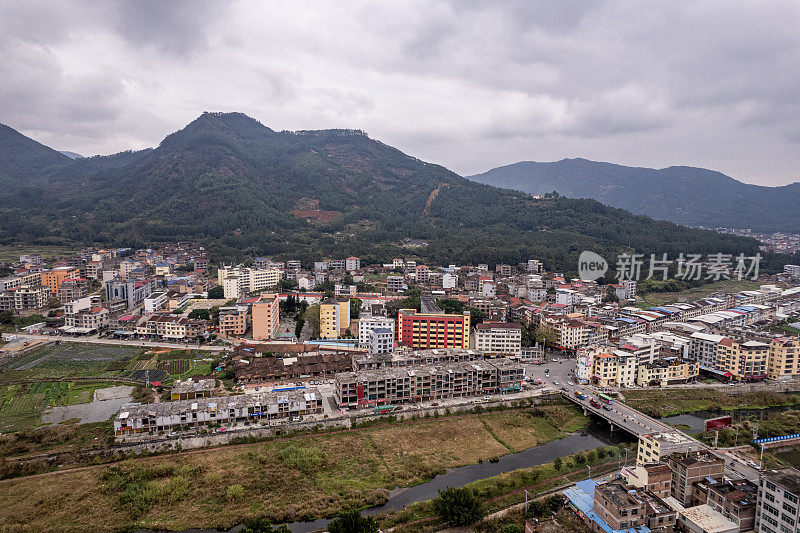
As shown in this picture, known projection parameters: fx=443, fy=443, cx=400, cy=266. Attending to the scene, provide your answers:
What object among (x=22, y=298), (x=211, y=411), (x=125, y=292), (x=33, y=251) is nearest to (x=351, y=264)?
(x=125, y=292)

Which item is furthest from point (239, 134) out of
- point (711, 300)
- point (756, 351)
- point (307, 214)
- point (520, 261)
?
point (756, 351)

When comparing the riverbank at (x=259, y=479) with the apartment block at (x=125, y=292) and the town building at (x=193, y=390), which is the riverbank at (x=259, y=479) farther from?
the apartment block at (x=125, y=292)

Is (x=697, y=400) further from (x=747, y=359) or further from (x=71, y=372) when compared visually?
(x=71, y=372)

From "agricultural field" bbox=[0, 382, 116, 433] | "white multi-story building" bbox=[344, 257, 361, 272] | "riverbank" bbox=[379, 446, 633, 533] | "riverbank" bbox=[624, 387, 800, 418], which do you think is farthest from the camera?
"white multi-story building" bbox=[344, 257, 361, 272]

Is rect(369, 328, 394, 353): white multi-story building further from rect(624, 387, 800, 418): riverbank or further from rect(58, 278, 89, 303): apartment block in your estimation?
rect(58, 278, 89, 303): apartment block

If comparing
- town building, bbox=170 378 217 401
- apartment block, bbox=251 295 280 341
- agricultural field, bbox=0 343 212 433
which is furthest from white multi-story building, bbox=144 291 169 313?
town building, bbox=170 378 217 401

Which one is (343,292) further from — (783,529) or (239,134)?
(239,134)
